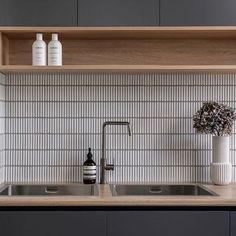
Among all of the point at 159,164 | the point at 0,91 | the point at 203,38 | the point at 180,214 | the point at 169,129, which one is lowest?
the point at 180,214

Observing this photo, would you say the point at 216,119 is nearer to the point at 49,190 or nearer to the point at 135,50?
the point at 135,50

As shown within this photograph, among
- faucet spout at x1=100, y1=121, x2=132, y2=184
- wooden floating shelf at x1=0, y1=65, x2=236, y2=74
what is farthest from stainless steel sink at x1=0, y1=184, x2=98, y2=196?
wooden floating shelf at x1=0, y1=65, x2=236, y2=74

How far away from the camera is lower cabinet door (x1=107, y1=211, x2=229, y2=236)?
211 centimetres

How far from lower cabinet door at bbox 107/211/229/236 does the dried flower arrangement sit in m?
0.59

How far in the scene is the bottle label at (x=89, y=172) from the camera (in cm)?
265

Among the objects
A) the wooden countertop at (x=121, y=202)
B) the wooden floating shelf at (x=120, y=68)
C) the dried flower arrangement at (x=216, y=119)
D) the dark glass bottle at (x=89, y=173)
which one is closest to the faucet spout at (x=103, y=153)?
the dark glass bottle at (x=89, y=173)

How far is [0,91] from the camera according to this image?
8.60ft

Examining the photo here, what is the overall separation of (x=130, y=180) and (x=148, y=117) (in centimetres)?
40
